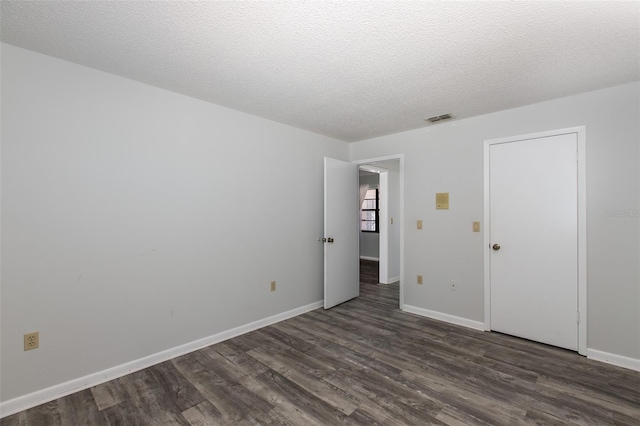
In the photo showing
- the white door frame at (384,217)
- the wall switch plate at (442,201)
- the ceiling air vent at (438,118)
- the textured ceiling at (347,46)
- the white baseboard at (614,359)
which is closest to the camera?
the textured ceiling at (347,46)

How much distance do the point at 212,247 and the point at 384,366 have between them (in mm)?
1995

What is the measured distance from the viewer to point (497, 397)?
210 cm

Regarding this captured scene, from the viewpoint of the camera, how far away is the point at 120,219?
7.88ft

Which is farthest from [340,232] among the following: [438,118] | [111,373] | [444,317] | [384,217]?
[111,373]

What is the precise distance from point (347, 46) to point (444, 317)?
323 cm

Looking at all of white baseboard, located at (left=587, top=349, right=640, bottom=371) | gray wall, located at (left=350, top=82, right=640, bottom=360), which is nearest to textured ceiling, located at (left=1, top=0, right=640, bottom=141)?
gray wall, located at (left=350, top=82, right=640, bottom=360)

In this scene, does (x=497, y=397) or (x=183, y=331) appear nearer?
(x=497, y=397)

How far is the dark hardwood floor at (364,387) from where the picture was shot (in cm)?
190

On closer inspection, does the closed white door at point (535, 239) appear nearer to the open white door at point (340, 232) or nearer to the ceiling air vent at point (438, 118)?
the ceiling air vent at point (438, 118)

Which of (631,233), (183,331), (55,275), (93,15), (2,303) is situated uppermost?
(93,15)

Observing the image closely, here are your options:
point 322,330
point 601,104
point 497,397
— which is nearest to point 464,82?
point 601,104

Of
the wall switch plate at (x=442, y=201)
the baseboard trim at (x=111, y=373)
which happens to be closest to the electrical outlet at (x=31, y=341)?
the baseboard trim at (x=111, y=373)

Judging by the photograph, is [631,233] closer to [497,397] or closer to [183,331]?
[497,397]

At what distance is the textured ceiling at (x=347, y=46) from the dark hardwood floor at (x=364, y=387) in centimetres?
245
